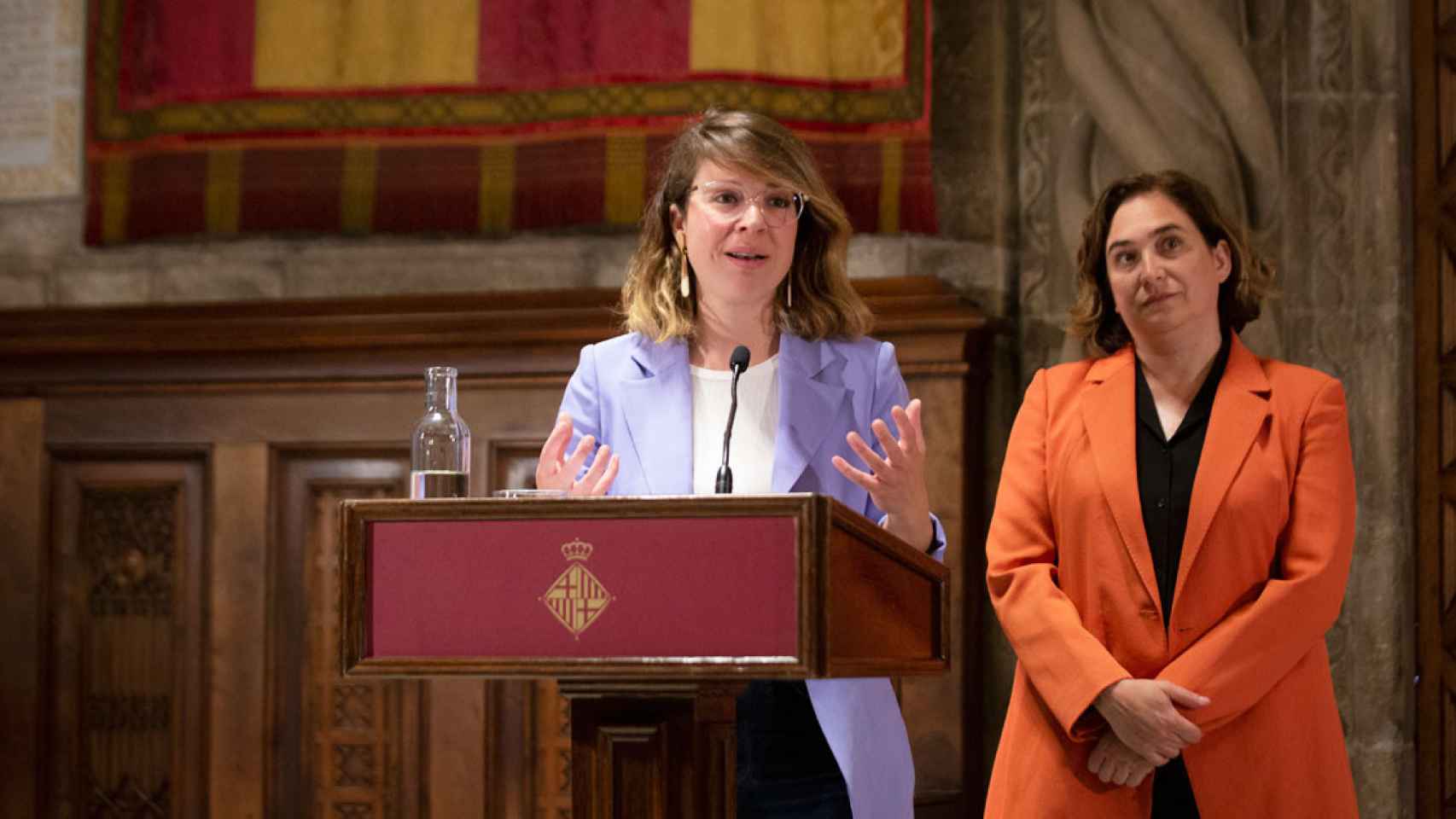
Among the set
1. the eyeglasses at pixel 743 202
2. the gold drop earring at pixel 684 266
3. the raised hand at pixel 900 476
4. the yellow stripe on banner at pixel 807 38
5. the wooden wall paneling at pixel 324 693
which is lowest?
the wooden wall paneling at pixel 324 693

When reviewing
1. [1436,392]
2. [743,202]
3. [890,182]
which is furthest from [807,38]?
[743,202]

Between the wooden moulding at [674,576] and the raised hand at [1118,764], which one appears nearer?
the wooden moulding at [674,576]

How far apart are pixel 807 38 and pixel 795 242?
5.81 ft

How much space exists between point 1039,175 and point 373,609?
8.55 ft

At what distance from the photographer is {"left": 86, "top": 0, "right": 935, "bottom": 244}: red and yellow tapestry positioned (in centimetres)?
412

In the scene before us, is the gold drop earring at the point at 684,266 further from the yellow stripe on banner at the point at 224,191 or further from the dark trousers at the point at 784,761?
the yellow stripe on banner at the point at 224,191

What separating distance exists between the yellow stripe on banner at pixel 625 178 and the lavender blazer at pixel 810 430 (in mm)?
1764

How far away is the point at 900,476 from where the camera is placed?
213 cm

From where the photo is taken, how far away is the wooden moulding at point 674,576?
1649 mm

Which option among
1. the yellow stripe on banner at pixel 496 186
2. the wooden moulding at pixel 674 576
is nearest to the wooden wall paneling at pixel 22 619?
the yellow stripe on banner at pixel 496 186

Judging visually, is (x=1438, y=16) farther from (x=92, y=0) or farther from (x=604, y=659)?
(x=92, y=0)

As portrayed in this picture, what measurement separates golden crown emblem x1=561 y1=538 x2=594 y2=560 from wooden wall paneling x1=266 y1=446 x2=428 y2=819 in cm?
260

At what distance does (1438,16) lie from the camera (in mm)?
3871

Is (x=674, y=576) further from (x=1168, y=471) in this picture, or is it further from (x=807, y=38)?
(x=807, y=38)
